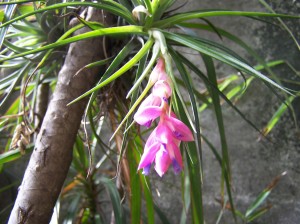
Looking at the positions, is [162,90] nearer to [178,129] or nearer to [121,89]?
[178,129]

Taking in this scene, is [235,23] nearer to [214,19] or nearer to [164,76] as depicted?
[214,19]

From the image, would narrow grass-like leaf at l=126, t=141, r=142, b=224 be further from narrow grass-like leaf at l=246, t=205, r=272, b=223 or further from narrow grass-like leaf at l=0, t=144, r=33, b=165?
narrow grass-like leaf at l=246, t=205, r=272, b=223

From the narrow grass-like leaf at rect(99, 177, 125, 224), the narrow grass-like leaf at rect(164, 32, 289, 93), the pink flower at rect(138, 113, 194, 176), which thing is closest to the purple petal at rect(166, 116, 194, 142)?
the pink flower at rect(138, 113, 194, 176)

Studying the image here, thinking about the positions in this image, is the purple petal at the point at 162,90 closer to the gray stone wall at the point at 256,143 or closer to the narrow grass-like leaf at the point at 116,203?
the narrow grass-like leaf at the point at 116,203

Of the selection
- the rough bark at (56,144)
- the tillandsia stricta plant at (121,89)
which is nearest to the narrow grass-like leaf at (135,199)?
the tillandsia stricta plant at (121,89)

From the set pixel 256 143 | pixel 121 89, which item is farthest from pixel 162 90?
pixel 256 143

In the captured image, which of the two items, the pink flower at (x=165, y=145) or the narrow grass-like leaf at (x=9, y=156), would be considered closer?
the pink flower at (x=165, y=145)

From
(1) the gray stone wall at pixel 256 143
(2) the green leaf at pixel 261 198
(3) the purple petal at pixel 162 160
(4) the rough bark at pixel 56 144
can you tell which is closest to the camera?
(3) the purple petal at pixel 162 160
